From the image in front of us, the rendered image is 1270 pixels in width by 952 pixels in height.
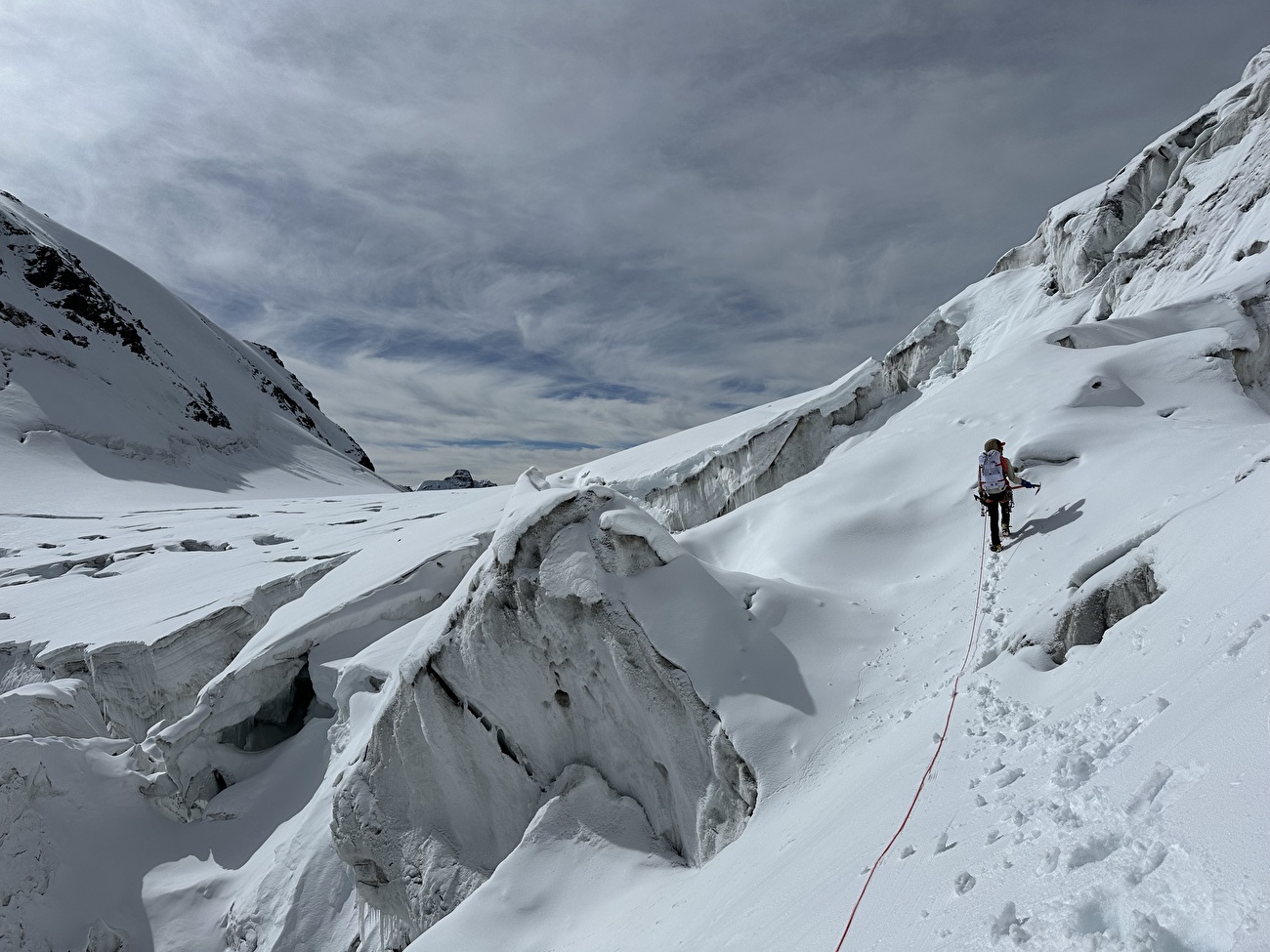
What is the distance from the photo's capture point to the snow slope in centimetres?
387

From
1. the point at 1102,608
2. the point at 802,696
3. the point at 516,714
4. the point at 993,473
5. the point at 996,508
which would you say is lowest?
the point at 802,696

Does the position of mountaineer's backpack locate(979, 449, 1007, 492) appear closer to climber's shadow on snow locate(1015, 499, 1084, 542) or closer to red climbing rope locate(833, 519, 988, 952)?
climber's shadow on snow locate(1015, 499, 1084, 542)

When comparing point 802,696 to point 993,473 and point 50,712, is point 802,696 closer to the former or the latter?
point 993,473

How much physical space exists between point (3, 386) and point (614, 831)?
238ft

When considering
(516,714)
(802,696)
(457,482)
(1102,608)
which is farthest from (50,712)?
(457,482)

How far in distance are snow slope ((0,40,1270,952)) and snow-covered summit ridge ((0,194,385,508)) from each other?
46.6 meters

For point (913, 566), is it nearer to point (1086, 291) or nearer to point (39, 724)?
point (1086, 291)

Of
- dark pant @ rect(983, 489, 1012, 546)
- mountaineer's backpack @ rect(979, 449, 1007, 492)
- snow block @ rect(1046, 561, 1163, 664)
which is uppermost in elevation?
mountaineer's backpack @ rect(979, 449, 1007, 492)

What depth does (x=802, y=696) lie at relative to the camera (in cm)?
754

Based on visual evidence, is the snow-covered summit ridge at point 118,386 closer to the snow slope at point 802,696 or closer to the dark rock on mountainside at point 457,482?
the dark rock on mountainside at point 457,482

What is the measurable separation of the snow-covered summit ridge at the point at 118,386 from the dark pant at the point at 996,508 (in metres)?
58.4

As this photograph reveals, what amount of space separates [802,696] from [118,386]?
7631cm

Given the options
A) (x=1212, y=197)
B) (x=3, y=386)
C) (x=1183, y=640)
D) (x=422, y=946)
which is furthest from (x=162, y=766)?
(x=3, y=386)

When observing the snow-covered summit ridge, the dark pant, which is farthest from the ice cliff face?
the snow-covered summit ridge
